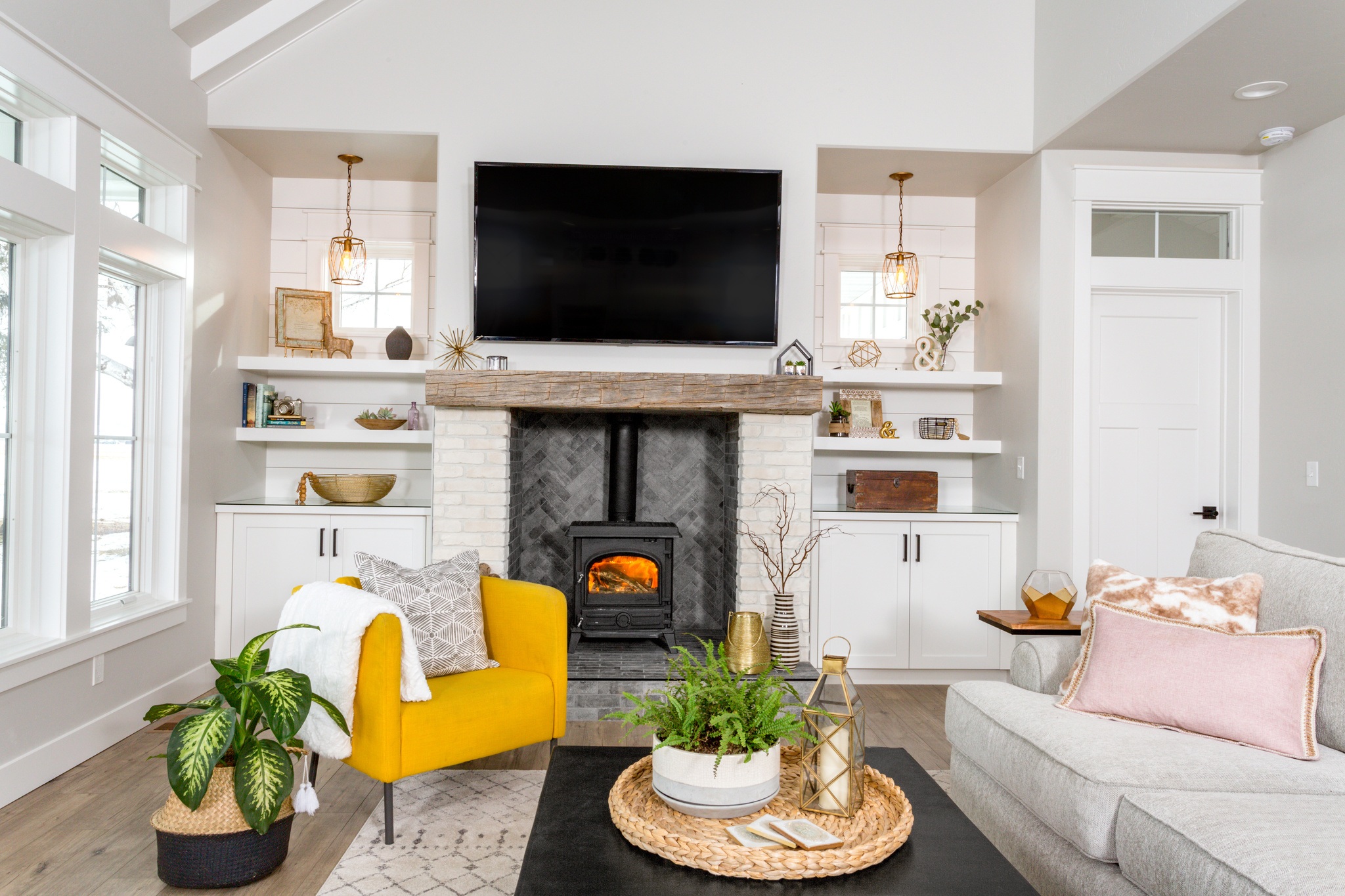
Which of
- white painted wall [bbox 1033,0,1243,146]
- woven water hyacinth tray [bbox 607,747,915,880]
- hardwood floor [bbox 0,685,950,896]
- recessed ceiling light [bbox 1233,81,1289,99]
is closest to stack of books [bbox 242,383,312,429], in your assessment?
hardwood floor [bbox 0,685,950,896]

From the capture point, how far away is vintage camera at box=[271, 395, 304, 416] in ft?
15.1

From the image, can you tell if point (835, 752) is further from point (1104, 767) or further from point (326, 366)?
point (326, 366)

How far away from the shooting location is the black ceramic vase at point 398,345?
4.48 metres

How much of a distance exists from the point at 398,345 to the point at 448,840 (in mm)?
2695

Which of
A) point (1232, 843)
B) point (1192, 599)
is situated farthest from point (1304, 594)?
point (1232, 843)

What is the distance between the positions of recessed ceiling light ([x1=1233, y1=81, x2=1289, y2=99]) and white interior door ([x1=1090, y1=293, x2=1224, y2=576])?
101 cm

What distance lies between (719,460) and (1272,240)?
2.83 metres

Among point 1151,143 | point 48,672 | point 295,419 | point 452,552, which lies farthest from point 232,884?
point 1151,143

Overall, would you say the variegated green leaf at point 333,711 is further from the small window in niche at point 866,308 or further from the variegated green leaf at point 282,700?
the small window in niche at point 866,308

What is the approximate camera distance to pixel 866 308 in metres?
4.96

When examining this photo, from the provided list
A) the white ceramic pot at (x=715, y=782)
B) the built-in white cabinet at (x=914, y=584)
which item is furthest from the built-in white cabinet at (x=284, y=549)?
the white ceramic pot at (x=715, y=782)

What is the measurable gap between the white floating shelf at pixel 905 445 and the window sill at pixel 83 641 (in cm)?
307

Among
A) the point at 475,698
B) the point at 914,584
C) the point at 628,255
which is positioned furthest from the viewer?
the point at 914,584

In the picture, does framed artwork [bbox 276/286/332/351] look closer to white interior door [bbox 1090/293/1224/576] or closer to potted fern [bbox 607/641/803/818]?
potted fern [bbox 607/641/803/818]
